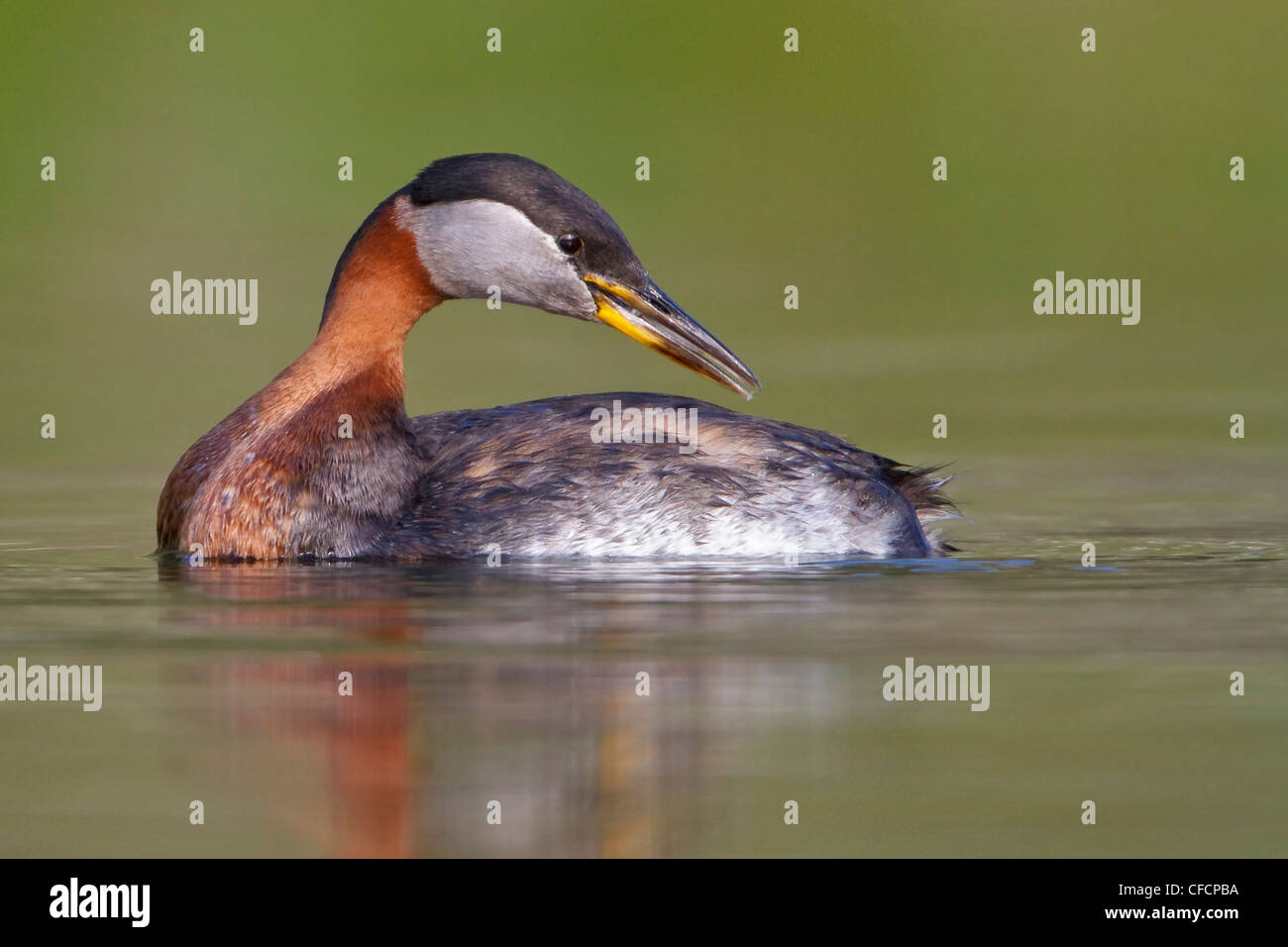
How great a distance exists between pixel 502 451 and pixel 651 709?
3.53 meters

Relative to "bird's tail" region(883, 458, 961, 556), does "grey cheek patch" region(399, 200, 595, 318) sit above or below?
above

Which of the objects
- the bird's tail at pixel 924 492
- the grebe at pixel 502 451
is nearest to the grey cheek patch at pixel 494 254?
the grebe at pixel 502 451

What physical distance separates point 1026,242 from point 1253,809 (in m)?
15.2

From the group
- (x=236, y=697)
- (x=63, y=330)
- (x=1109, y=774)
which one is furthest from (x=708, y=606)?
(x=63, y=330)

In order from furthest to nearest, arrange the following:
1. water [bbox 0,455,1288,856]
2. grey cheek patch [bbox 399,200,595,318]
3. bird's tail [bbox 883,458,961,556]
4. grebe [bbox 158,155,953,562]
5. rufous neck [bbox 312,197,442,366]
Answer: bird's tail [bbox 883,458,961,556], rufous neck [bbox 312,197,442,366], grey cheek patch [bbox 399,200,595,318], grebe [bbox 158,155,953,562], water [bbox 0,455,1288,856]

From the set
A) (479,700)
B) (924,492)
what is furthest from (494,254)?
(479,700)

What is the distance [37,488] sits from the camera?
43.0 ft

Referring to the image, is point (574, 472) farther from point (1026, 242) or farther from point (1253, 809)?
point (1026, 242)

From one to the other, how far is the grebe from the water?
0.80 feet

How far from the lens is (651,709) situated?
23.4 ft

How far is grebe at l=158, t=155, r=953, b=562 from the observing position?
10234 mm

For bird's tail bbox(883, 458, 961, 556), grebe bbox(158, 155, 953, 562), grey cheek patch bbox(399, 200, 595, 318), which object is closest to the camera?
grebe bbox(158, 155, 953, 562)

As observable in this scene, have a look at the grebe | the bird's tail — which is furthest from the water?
the bird's tail

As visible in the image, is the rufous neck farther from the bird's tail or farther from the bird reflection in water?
the bird's tail
